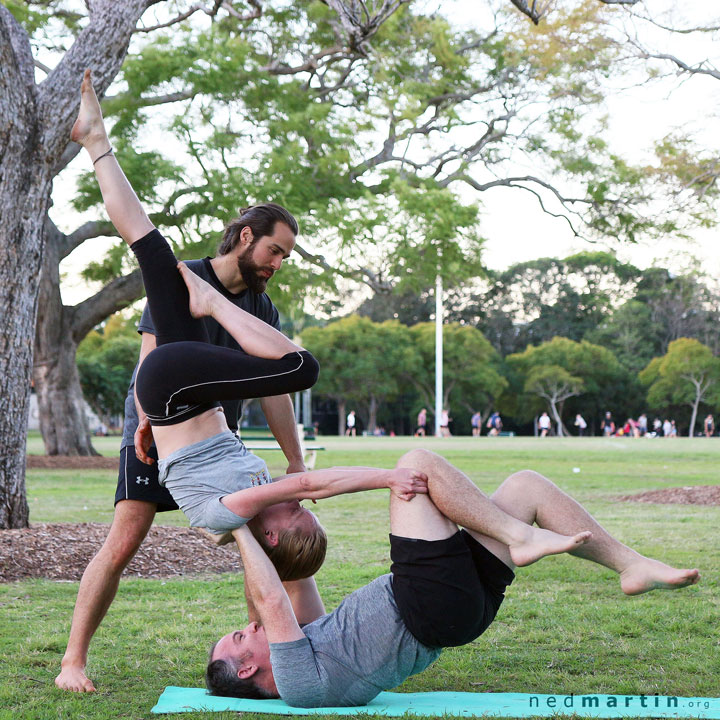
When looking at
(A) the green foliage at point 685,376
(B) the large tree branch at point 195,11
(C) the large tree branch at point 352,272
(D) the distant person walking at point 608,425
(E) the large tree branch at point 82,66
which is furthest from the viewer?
(D) the distant person walking at point 608,425

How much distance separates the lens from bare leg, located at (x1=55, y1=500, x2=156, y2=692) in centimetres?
420

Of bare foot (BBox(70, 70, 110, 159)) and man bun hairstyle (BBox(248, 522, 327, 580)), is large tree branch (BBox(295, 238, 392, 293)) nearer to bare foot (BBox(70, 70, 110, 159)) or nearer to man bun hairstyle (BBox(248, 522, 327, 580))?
bare foot (BBox(70, 70, 110, 159))

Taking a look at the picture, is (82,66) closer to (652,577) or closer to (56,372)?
(652,577)

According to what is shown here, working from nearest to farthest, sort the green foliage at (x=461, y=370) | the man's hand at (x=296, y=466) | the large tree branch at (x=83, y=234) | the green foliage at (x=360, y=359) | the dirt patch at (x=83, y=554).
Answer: the man's hand at (x=296, y=466)
the dirt patch at (x=83, y=554)
the large tree branch at (x=83, y=234)
the green foliage at (x=360, y=359)
the green foliage at (x=461, y=370)

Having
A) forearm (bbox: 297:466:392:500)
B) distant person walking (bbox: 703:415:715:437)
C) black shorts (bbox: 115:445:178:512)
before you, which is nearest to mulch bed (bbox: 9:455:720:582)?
black shorts (bbox: 115:445:178:512)

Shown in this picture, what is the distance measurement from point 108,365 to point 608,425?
3592cm

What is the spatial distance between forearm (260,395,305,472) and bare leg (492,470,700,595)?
3.78 ft

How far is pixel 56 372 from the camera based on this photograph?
20.7 metres

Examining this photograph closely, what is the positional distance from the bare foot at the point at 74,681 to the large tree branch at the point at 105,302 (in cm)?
1599

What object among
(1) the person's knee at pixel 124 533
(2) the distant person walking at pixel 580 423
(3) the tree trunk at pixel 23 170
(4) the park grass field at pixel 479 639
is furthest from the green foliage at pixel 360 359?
(1) the person's knee at pixel 124 533

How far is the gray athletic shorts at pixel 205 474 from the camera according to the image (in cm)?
373

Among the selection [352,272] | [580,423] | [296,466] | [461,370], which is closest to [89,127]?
[296,466]

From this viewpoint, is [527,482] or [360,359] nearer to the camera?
[527,482]

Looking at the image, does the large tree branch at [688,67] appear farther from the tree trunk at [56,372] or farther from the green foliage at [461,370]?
the green foliage at [461,370]
